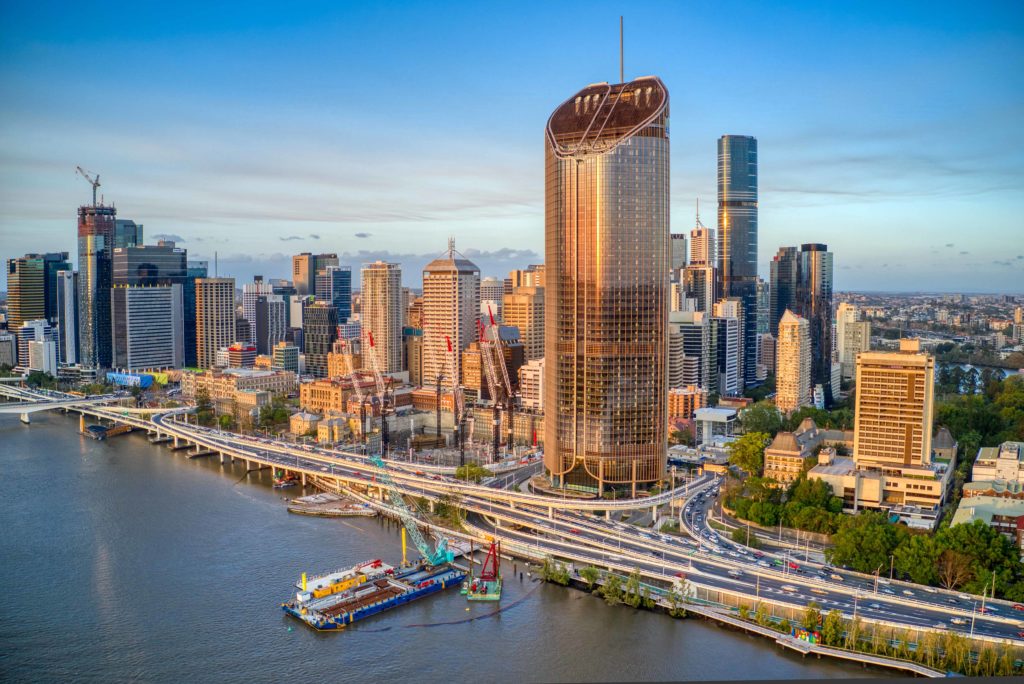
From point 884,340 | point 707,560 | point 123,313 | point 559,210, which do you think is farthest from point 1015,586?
point 123,313

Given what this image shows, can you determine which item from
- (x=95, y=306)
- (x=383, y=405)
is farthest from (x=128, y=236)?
(x=383, y=405)

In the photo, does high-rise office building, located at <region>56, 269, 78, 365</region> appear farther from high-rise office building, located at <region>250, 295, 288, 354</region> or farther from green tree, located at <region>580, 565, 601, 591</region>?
green tree, located at <region>580, 565, 601, 591</region>

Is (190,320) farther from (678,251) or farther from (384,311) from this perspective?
(678,251)

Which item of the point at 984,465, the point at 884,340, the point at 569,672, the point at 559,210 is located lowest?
→ the point at 569,672

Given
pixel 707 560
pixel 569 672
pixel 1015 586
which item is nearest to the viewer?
pixel 569 672

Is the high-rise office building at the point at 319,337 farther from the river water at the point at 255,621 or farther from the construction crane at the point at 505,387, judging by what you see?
the river water at the point at 255,621

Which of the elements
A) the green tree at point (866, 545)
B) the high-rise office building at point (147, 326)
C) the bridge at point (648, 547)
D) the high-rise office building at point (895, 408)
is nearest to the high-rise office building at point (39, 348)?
the high-rise office building at point (147, 326)

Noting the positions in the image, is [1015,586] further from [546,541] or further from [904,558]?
[546,541]
